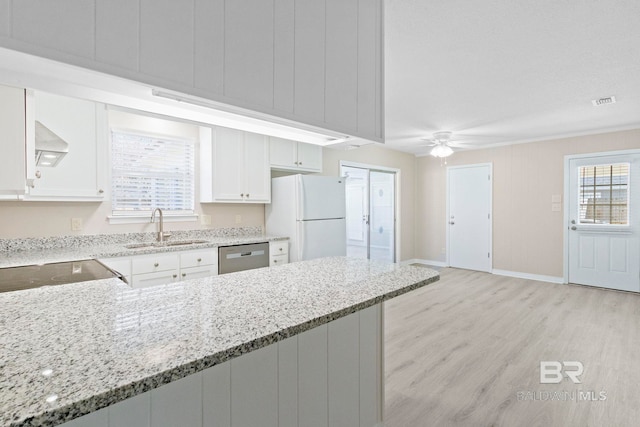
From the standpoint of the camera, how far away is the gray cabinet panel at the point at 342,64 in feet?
4.78

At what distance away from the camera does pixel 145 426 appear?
38.0 inches

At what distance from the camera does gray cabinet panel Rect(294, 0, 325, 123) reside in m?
1.32

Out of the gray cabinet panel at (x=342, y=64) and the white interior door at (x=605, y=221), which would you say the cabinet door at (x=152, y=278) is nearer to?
the gray cabinet panel at (x=342, y=64)

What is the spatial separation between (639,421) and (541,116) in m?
3.36

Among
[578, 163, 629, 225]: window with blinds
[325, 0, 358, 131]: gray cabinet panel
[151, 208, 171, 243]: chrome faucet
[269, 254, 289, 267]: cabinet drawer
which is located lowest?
[269, 254, 289, 267]: cabinet drawer

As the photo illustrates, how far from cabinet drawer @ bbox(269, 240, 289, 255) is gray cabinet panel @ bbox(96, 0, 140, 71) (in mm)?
2812

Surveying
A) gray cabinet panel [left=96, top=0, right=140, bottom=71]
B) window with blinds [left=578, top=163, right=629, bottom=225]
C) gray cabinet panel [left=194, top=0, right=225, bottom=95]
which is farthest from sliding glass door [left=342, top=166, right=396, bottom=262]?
gray cabinet panel [left=96, top=0, right=140, bottom=71]

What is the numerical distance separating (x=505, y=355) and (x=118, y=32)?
3.27 metres

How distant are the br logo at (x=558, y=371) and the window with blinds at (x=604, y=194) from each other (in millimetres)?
3237

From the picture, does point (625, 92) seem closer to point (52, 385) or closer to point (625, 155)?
point (625, 155)

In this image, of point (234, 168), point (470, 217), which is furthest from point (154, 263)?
point (470, 217)

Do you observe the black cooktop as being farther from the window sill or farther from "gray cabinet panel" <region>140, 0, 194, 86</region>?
"gray cabinet panel" <region>140, 0, 194, 86</region>

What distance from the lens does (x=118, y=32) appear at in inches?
34.2

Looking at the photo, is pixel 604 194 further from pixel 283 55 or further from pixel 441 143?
pixel 283 55
